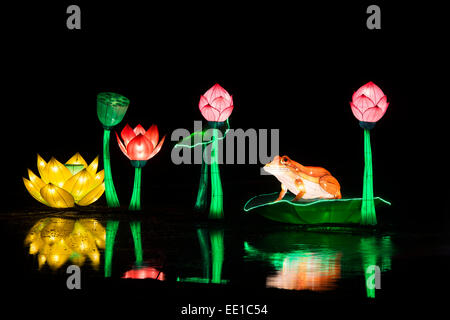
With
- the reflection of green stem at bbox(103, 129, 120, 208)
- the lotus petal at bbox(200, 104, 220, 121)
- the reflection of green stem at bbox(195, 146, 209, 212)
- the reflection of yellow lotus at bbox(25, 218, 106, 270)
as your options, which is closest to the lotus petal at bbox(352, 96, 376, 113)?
the lotus petal at bbox(200, 104, 220, 121)

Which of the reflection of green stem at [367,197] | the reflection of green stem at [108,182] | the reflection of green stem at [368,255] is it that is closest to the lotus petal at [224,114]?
the reflection of green stem at [367,197]

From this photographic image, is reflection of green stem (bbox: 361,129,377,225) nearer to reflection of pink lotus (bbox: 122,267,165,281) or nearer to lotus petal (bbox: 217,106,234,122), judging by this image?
lotus petal (bbox: 217,106,234,122)

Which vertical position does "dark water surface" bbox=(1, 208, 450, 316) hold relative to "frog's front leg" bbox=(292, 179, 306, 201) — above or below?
below

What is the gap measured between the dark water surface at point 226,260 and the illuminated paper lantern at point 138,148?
160cm

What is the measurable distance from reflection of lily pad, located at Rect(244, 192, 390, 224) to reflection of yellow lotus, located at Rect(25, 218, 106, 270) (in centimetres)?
338

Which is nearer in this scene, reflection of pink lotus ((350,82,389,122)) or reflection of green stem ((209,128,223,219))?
reflection of pink lotus ((350,82,389,122))

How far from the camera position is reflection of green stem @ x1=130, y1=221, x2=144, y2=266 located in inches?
362

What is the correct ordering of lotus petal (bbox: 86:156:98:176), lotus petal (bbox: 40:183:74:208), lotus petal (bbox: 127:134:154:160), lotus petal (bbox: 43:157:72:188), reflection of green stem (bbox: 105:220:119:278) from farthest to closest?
1. lotus petal (bbox: 86:156:98:176)
2. lotus petal (bbox: 43:157:72:188)
3. lotus petal (bbox: 40:183:74:208)
4. lotus petal (bbox: 127:134:154:160)
5. reflection of green stem (bbox: 105:220:119:278)

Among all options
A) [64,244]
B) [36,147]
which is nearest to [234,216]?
[64,244]

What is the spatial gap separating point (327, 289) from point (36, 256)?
457 cm

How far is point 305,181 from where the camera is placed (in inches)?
512

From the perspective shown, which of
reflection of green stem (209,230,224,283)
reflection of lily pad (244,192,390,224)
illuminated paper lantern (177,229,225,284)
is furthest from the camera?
reflection of lily pad (244,192,390,224)

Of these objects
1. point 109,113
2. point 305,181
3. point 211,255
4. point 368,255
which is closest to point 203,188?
point 109,113

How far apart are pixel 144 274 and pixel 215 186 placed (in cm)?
574
